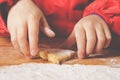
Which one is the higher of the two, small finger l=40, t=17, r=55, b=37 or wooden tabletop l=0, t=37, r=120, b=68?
small finger l=40, t=17, r=55, b=37

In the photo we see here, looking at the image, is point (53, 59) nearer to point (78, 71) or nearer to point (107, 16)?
point (78, 71)

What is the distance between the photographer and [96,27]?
88 cm

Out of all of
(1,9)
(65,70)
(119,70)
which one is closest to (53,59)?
(65,70)

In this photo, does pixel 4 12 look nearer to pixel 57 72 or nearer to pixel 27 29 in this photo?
pixel 27 29

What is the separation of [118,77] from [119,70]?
0.15ft

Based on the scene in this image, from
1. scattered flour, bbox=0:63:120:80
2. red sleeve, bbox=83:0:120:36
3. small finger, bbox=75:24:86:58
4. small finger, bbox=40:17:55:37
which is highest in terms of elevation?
red sleeve, bbox=83:0:120:36

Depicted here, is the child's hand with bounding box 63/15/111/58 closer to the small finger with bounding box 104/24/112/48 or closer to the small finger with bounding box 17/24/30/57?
the small finger with bounding box 104/24/112/48

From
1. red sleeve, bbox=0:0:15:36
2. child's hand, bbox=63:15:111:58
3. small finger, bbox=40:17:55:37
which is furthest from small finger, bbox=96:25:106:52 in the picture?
red sleeve, bbox=0:0:15:36

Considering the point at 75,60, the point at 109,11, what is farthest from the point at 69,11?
the point at 75,60

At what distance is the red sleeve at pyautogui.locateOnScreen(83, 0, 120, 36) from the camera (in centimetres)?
96

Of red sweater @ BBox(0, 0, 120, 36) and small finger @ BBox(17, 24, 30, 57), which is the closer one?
small finger @ BBox(17, 24, 30, 57)

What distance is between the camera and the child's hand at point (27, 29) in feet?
2.77

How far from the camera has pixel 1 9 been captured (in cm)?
103

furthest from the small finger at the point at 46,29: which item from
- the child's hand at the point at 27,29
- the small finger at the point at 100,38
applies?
the small finger at the point at 100,38
